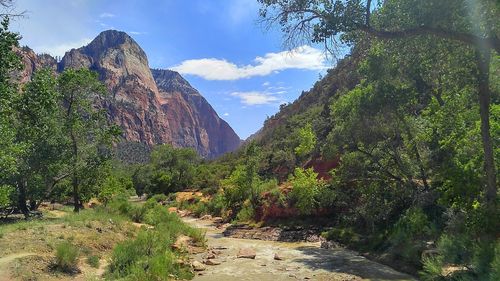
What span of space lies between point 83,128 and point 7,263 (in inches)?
623

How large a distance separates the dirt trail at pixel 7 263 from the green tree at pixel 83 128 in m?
12.6

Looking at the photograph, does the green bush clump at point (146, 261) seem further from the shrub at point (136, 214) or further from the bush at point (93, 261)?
the shrub at point (136, 214)

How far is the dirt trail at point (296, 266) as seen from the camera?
19.3 metres

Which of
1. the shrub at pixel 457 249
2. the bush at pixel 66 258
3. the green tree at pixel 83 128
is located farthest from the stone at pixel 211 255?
the shrub at pixel 457 249

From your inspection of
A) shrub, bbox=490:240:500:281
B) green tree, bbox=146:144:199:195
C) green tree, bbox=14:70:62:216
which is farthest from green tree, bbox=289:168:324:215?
green tree, bbox=146:144:199:195

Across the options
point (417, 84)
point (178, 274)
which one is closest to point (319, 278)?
point (178, 274)

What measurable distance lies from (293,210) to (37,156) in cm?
2156

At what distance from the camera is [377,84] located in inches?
956

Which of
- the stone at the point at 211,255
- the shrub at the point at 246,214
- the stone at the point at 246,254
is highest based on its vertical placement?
the shrub at the point at 246,214

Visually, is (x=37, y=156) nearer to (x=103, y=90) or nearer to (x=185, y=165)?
(x=103, y=90)

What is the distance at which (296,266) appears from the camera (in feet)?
71.8

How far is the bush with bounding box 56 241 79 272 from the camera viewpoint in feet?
52.0

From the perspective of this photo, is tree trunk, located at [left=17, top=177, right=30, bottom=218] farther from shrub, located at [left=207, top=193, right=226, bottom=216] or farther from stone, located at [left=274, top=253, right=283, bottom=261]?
shrub, located at [left=207, top=193, right=226, bottom=216]

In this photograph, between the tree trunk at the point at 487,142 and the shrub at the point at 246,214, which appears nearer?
the tree trunk at the point at 487,142
